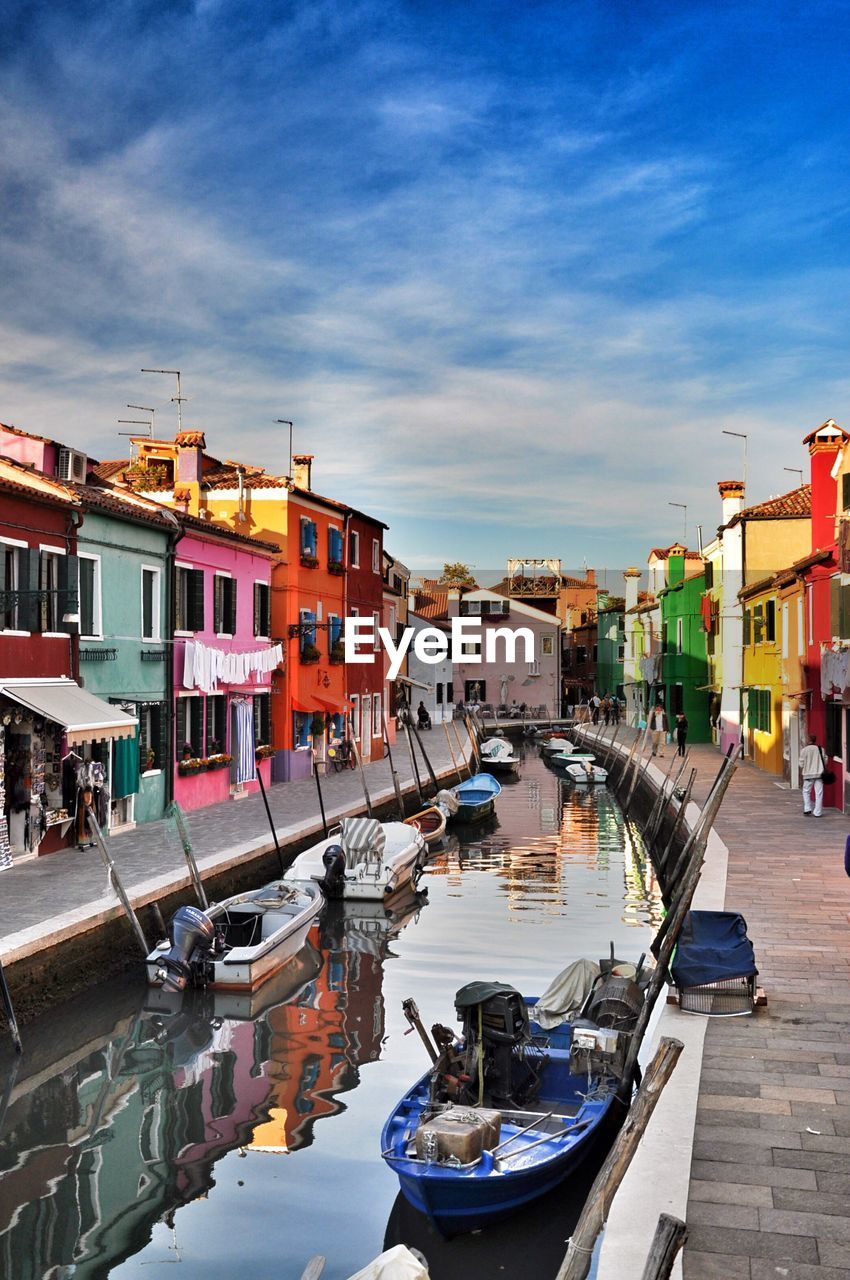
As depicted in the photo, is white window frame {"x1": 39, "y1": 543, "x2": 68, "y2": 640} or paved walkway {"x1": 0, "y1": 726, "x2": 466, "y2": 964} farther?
white window frame {"x1": 39, "y1": 543, "x2": 68, "y2": 640}

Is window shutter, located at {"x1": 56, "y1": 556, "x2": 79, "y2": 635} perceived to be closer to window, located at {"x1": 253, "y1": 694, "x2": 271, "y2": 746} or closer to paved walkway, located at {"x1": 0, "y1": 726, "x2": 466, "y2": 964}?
paved walkway, located at {"x1": 0, "y1": 726, "x2": 466, "y2": 964}

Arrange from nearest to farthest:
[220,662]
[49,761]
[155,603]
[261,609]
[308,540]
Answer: [49,761]
[155,603]
[220,662]
[261,609]
[308,540]

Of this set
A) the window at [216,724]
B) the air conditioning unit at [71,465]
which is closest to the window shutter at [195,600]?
the window at [216,724]

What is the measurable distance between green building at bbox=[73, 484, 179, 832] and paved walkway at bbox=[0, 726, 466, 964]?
0.98 metres

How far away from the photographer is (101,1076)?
1259 centimetres

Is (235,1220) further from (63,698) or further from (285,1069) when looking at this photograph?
(63,698)

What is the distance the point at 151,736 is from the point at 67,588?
491 centimetres

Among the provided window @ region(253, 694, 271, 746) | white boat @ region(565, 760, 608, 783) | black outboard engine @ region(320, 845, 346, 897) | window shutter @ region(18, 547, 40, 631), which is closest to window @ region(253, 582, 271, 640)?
window @ region(253, 694, 271, 746)

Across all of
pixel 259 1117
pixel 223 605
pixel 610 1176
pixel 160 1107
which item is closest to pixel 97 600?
pixel 223 605

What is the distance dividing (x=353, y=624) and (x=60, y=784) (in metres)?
19.7

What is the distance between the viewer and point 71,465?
2153 centimetres

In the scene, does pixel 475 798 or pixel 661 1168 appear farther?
pixel 475 798

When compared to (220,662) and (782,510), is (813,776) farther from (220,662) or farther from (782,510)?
(782,510)

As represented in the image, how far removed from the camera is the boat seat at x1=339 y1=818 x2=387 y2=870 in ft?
72.0
